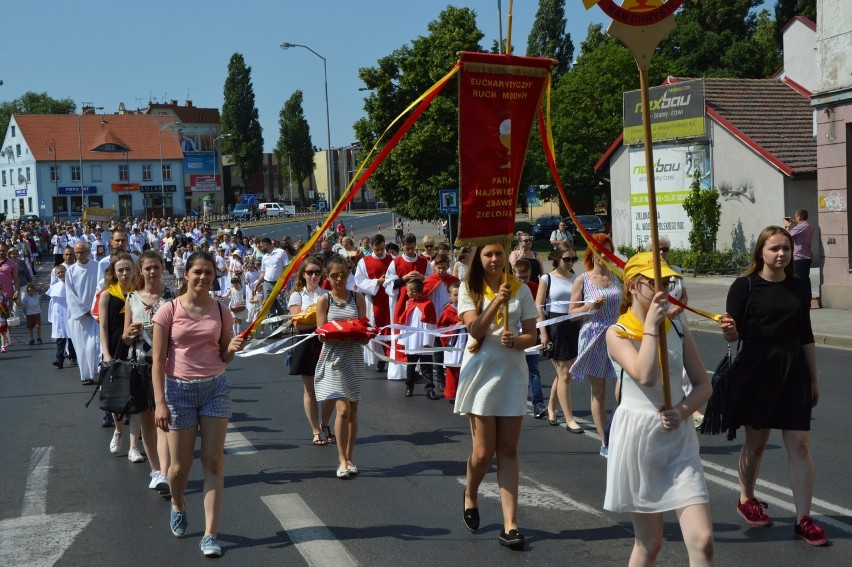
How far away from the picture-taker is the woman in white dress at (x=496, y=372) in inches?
243

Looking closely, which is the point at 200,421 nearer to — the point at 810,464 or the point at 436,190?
the point at 810,464

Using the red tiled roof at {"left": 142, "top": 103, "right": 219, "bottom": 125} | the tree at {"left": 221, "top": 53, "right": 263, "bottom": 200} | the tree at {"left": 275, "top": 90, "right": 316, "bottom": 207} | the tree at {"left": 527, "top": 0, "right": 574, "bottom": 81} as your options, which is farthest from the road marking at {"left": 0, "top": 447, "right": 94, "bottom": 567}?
the red tiled roof at {"left": 142, "top": 103, "right": 219, "bottom": 125}

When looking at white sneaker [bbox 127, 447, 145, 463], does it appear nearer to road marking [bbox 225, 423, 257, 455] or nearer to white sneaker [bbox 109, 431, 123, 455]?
white sneaker [bbox 109, 431, 123, 455]

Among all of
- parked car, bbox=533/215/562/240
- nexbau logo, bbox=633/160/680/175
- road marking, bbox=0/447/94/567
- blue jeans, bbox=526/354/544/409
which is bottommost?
road marking, bbox=0/447/94/567

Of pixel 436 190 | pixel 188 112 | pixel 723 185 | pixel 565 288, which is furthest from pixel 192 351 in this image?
pixel 188 112

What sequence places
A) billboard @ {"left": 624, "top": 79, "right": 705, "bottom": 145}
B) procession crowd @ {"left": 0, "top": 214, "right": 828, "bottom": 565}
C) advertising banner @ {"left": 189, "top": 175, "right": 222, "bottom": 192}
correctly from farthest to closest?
advertising banner @ {"left": 189, "top": 175, "right": 222, "bottom": 192}, billboard @ {"left": 624, "top": 79, "right": 705, "bottom": 145}, procession crowd @ {"left": 0, "top": 214, "right": 828, "bottom": 565}

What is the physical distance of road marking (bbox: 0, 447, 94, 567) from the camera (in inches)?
249

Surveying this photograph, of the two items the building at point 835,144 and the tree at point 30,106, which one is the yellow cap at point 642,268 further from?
the tree at point 30,106

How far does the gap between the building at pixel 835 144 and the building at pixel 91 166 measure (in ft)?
294

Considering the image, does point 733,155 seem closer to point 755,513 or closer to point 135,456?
point 135,456

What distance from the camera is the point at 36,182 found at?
10244 cm

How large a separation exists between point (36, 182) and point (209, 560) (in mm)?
103756

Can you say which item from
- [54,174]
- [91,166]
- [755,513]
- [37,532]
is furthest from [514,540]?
[91,166]

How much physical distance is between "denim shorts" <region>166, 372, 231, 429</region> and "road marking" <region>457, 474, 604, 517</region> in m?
2.24
